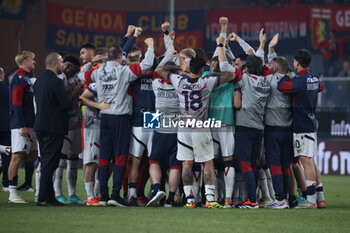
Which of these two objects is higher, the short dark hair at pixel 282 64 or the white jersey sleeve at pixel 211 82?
the short dark hair at pixel 282 64

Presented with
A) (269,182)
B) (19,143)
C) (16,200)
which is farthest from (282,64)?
(16,200)

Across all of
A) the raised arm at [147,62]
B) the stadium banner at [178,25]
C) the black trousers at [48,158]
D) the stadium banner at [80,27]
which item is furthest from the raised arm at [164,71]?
the stadium banner at [80,27]

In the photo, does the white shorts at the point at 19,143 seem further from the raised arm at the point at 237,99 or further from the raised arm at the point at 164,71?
the raised arm at the point at 237,99

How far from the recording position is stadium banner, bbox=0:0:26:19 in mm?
25047

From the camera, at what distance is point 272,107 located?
10.1 m

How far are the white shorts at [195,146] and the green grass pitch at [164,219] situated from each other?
754 mm

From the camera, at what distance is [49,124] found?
952 centimetres

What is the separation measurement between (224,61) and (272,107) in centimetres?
114

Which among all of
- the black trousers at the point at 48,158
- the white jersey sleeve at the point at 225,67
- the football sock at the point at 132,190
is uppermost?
the white jersey sleeve at the point at 225,67

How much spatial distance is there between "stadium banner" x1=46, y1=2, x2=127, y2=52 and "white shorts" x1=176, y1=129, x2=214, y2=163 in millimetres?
18696

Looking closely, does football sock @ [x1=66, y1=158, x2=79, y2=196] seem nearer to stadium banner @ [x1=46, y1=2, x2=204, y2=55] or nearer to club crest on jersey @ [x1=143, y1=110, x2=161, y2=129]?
club crest on jersey @ [x1=143, y1=110, x2=161, y2=129]

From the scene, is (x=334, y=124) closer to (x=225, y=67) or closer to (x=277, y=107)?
(x=277, y=107)

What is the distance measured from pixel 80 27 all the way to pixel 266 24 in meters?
7.85

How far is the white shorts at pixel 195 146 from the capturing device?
9586mm
